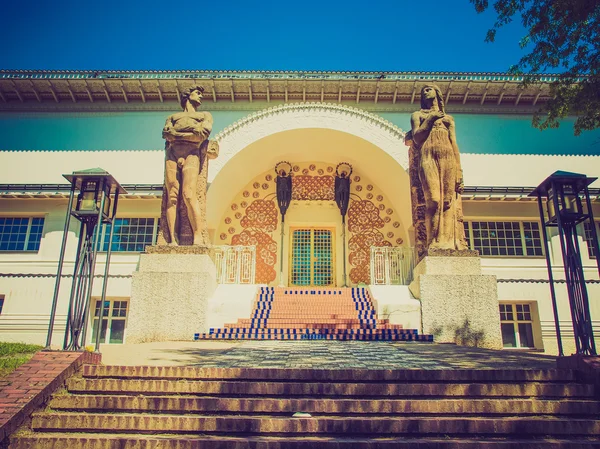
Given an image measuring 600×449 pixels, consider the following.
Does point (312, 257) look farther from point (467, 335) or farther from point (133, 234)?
point (467, 335)

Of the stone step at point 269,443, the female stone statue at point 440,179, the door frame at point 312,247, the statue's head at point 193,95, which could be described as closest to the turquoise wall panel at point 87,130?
the door frame at point 312,247

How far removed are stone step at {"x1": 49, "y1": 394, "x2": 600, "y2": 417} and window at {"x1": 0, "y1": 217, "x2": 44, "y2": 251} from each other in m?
11.6

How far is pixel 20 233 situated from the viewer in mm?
14102

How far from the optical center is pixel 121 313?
13531mm

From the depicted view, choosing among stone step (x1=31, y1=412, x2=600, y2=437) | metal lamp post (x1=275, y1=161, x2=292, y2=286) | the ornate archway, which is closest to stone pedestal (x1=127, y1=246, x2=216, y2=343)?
stone step (x1=31, y1=412, x2=600, y2=437)

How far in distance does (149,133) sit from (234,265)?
19.0 ft

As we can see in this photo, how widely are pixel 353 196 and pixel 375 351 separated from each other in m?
9.61

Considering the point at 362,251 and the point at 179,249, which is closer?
the point at 179,249

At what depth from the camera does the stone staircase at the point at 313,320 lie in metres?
8.88

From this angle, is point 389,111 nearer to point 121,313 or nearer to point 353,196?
point 353,196

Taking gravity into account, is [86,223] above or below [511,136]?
below

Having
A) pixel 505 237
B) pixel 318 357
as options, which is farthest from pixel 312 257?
pixel 318 357

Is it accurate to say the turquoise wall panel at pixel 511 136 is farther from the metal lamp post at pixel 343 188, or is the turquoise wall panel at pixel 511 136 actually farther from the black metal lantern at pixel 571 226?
the black metal lantern at pixel 571 226

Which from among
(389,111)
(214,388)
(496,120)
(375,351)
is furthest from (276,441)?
(496,120)
